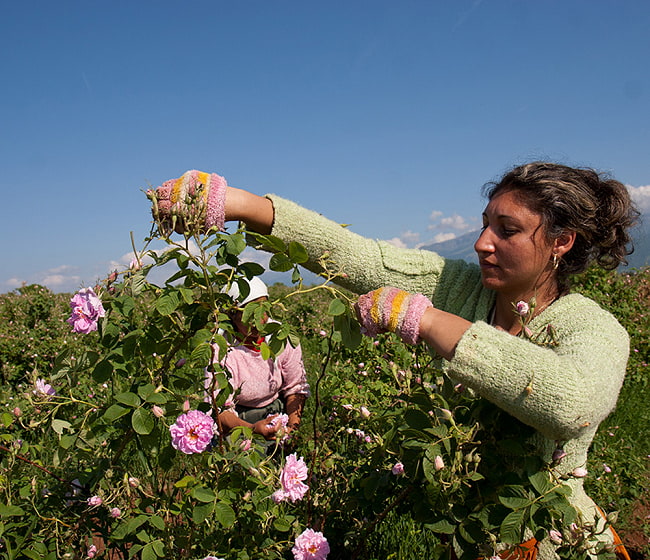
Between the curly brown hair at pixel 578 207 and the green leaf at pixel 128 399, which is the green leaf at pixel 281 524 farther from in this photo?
the curly brown hair at pixel 578 207

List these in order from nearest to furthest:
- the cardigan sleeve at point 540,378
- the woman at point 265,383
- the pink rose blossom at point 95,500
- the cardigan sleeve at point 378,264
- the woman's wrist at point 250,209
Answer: the cardigan sleeve at point 540,378, the pink rose blossom at point 95,500, the woman's wrist at point 250,209, the cardigan sleeve at point 378,264, the woman at point 265,383

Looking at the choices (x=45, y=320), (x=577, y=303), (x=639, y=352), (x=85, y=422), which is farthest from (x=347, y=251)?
(x=45, y=320)

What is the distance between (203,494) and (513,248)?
1014mm

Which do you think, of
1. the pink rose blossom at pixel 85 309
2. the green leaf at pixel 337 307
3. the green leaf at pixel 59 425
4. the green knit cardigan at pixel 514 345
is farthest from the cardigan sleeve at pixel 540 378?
the green leaf at pixel 59 425

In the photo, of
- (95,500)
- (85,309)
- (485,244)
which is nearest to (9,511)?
(95,500)

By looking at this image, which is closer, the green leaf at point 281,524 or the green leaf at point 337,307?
the green leaf at point 337,307

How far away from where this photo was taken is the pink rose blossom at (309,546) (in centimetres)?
132

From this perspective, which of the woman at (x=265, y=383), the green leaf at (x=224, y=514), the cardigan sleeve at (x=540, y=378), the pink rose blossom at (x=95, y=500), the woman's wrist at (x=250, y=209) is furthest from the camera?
the woman at (x=265, y=383)

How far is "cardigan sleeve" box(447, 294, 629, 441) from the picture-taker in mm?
1067

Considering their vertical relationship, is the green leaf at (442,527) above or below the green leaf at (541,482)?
below

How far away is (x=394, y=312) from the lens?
120 centimetres

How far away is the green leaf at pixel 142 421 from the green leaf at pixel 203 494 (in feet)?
0.65

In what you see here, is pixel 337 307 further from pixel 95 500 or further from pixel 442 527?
pixel 95 500

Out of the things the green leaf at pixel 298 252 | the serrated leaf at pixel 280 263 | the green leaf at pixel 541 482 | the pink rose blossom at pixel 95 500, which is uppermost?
the green leaf at pixel 298 252
